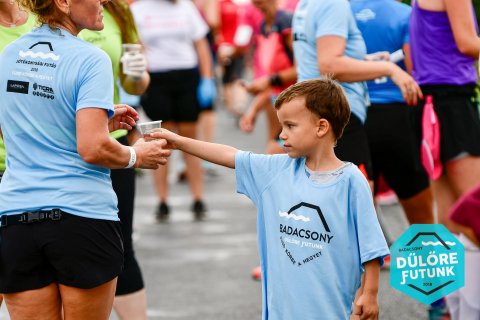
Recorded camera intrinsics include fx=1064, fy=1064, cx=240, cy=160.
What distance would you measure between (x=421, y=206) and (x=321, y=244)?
2.31m

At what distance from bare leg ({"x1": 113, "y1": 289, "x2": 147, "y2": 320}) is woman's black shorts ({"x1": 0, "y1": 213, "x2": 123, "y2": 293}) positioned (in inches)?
53.6

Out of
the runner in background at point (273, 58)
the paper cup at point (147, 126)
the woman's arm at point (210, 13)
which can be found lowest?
the woman's arm at point (210, 13)

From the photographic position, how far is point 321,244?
12.8 feet

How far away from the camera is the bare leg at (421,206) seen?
6090mm

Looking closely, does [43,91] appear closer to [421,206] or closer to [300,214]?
[300,214]

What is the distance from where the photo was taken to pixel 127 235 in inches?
203

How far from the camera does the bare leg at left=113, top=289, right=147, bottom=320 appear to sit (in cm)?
521

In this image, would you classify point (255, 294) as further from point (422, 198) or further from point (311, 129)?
point (311, 129)

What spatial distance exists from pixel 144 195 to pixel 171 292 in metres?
4.42

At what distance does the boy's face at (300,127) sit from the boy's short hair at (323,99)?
0.02m

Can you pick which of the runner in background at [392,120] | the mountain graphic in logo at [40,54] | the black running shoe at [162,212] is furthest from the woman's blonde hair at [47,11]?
the black running shoe at [162,212]

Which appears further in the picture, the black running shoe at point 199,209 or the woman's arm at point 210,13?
the woman's arm at point 210,13

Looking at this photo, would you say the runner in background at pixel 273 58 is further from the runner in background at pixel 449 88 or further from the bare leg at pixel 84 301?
the bare leg at pixel 84 301

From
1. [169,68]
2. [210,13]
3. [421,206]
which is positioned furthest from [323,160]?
[210,13]
